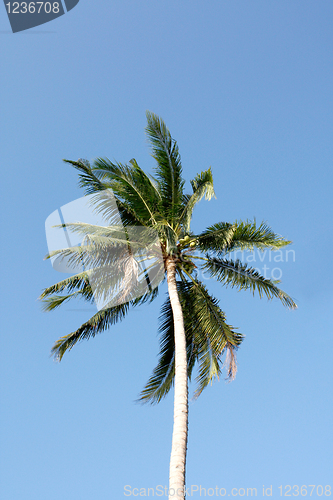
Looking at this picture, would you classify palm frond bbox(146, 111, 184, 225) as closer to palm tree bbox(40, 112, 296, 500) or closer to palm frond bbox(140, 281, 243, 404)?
palm tree bbox(40, 112, 296, 500)

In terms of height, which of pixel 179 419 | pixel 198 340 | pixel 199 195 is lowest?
pixel 179 419

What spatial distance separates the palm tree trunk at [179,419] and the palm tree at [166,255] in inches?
9.2

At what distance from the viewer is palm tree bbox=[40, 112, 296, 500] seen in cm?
1048

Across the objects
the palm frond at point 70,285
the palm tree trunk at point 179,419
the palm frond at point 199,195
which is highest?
the palm frond at point 199,195

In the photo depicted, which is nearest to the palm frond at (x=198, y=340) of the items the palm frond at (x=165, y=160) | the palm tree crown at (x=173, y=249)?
the palm tree crown at (x=173, y=249)

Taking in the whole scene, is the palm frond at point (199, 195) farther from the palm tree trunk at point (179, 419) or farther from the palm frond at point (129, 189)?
the palm tree trunk at point (179, 419)

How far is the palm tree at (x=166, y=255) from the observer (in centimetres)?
1048

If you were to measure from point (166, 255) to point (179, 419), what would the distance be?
4532 millimetres

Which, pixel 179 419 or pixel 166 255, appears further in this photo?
pixel 166 255

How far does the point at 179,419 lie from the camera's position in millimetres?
7930

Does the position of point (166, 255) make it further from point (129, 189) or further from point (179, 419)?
point (179, 419)

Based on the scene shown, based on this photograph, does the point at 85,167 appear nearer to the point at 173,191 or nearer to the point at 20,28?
the point at 173,191

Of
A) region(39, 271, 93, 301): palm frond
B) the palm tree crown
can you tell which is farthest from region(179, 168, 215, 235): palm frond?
region(39, 271, 93, 301): palm frond

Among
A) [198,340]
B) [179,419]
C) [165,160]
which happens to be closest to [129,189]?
[165,160]
